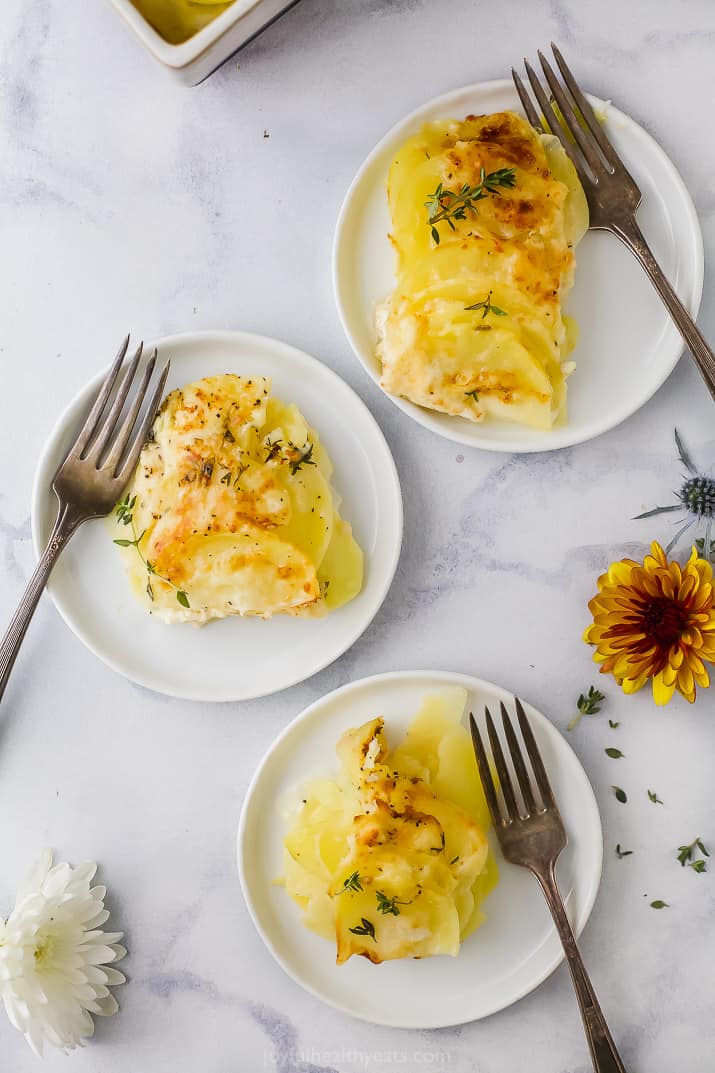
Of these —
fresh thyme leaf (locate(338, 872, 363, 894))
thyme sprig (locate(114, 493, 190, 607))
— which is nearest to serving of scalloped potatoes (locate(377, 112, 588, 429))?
thyme sprig (locate(114, 493, 190, 607))

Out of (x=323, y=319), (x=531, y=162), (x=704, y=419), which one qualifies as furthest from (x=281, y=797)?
(x=531, y=162)

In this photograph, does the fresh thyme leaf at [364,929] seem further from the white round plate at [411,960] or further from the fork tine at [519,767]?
the fork tine at [519,767]

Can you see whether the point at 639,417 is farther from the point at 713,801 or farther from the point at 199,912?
the point at 199,912

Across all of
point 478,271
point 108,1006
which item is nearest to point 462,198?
point 478,271

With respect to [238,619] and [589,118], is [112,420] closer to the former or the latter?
[238,619]

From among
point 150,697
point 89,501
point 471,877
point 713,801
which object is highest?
point 89,501

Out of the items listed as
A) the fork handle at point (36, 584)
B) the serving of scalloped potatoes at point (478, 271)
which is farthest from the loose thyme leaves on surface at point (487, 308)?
the fork handle at point (36, 584)
